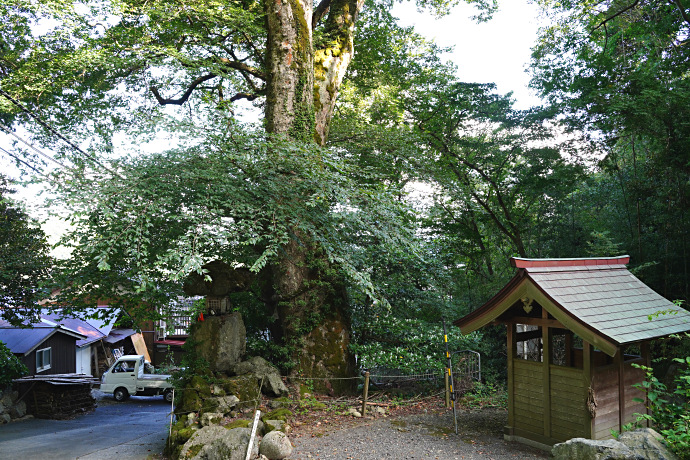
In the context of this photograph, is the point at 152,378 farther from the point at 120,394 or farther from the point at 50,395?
the point at 50,395

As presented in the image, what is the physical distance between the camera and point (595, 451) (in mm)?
4844

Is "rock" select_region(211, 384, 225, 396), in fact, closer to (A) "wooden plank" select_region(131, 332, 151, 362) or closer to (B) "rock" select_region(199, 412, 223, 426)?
(B) "rock" select_region(199, 412, 223, 426)

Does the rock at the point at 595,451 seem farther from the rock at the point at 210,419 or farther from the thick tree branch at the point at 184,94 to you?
the thick tree branch at the point at 184,94

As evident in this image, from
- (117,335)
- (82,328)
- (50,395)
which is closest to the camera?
(50,395)

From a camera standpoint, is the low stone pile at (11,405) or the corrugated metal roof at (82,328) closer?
the low stone pile at (11,405)

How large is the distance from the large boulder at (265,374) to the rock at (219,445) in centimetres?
205

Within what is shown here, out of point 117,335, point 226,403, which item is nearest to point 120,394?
point 117,335

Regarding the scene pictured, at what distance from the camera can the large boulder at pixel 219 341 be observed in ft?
29.4

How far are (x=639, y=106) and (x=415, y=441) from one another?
955 centimetres

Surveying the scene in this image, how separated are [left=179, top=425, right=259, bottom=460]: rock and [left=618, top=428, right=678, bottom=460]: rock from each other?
4.69m

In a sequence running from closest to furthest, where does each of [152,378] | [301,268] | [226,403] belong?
[226,403] < [301,268] < [152,378]

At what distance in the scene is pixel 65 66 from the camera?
1155 cm

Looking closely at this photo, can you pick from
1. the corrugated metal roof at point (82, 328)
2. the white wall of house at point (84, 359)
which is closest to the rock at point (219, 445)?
the corrugated metal roof at point (82, 328)

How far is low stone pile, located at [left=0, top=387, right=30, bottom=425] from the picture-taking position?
13664mm
